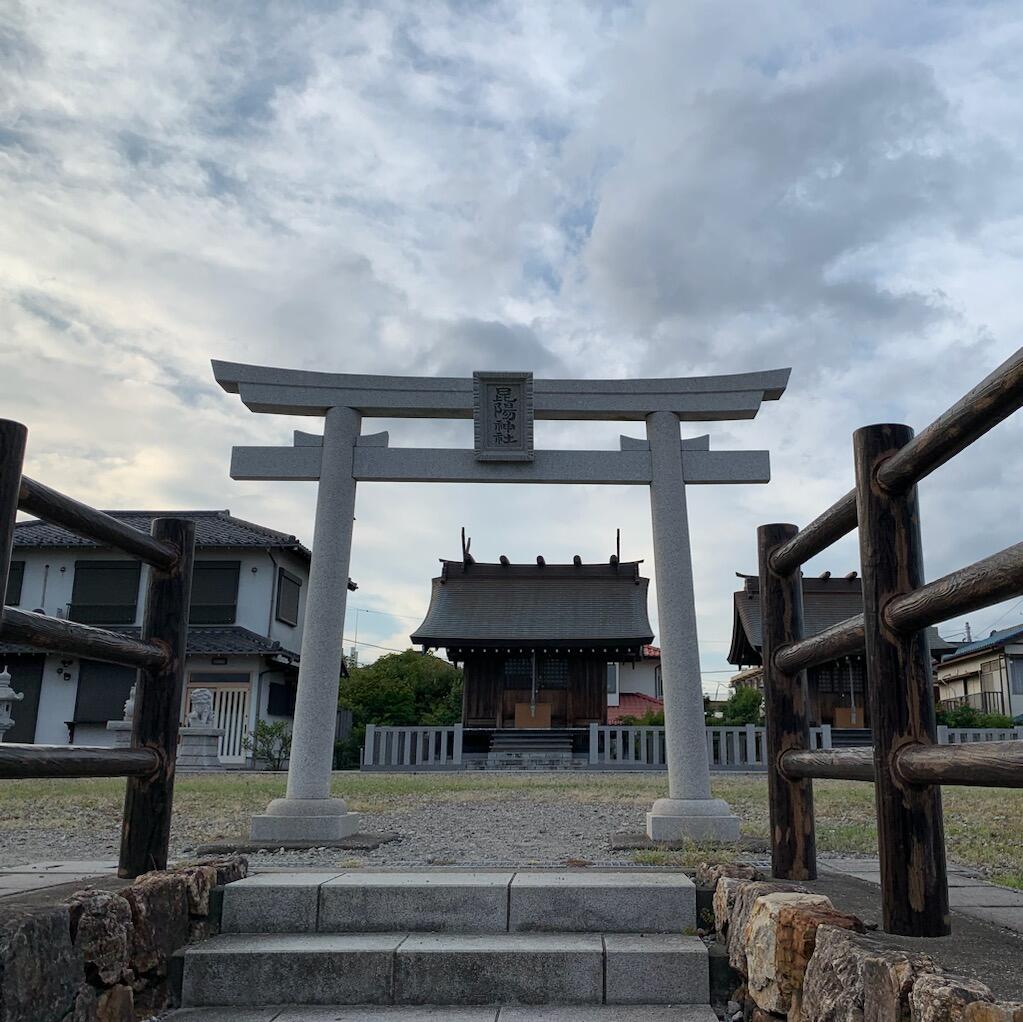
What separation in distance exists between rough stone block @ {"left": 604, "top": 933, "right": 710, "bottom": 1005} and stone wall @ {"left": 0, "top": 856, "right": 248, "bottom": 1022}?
1512 mm

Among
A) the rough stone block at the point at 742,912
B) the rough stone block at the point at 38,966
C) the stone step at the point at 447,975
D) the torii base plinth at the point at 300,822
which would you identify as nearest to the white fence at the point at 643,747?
the torii base plinth at the point at 300,822

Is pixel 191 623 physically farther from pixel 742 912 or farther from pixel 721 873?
pixel 742 912

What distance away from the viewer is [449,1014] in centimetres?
289

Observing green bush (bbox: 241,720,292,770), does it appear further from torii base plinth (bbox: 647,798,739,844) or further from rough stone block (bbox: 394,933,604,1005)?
rough stone block (bbox: 394,933,604,1005)

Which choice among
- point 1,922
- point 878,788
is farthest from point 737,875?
point 1,922

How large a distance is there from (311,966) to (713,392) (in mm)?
4990

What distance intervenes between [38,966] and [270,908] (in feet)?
3.63

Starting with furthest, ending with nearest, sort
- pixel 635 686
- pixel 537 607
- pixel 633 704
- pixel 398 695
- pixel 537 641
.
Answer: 1. pixel 635 686
2. pixel 633 704
3. pixel 398 695
4. pixel 537 607
5. pixel 537 641

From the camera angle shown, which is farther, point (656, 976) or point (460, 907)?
point (460, 907)

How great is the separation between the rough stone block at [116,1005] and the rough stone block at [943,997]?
2244 mm

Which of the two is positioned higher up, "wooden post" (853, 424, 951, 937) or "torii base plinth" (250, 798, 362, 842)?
"wooden post" (853, 424, 951, 937)

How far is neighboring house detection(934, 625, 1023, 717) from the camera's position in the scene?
26.7m

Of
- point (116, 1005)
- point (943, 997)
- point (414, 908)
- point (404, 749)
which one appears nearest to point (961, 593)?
point (943, 997)

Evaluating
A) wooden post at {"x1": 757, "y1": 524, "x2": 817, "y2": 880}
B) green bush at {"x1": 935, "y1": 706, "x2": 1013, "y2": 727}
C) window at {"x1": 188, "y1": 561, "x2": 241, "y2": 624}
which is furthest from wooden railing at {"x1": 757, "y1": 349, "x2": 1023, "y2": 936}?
window at {"x1": 188, "y1": 561, "x2": 241, "y2": 624}
